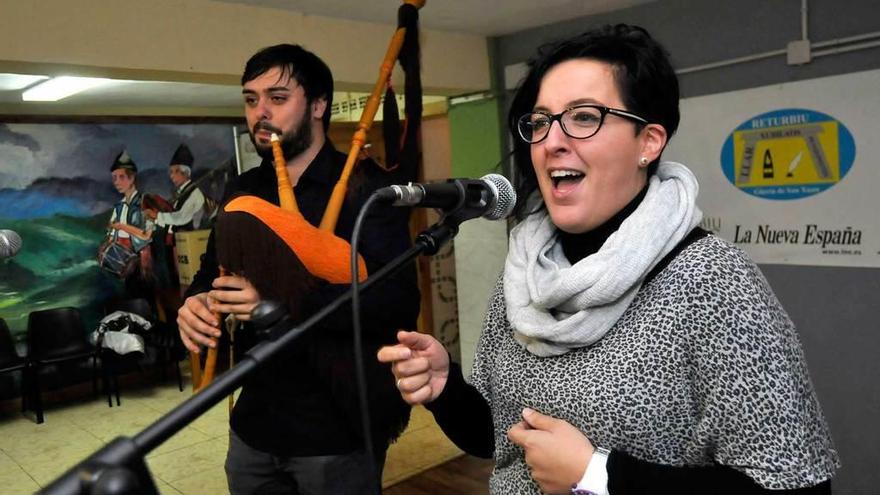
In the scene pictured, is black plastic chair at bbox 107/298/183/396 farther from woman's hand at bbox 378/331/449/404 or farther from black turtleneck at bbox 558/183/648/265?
black turtleneck at bbox 558/183/648/265

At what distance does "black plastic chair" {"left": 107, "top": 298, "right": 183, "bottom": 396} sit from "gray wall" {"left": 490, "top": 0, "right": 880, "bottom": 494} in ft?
14.7

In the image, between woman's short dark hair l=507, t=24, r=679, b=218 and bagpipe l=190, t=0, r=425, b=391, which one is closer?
woman's short dark hair l=507, t=24, r=679, b=218

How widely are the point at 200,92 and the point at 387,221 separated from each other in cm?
437

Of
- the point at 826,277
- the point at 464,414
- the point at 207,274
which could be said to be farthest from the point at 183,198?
the point at 464,414

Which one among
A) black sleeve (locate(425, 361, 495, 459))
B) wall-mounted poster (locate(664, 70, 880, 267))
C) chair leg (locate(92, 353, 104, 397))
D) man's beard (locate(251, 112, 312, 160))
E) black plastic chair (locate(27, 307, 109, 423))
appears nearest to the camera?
black sleeve (locate(425, 361, 495, 459))

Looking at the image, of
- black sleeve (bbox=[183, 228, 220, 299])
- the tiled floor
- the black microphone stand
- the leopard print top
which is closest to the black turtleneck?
the leopard print top

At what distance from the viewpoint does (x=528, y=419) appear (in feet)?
2.97

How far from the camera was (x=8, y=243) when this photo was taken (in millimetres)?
1079

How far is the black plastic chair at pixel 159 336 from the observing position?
530 centimetres

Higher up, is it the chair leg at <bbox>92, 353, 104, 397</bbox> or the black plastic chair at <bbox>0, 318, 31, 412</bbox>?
the black plastic chair at <bbox>0, 318, 31, 412</bbox>

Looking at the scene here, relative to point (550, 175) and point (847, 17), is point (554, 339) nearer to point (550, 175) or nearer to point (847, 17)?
point (550, 175)

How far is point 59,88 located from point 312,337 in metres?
4.46

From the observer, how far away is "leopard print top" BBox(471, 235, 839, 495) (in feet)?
2.55

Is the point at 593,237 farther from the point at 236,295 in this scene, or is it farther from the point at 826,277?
the point at 826,277
